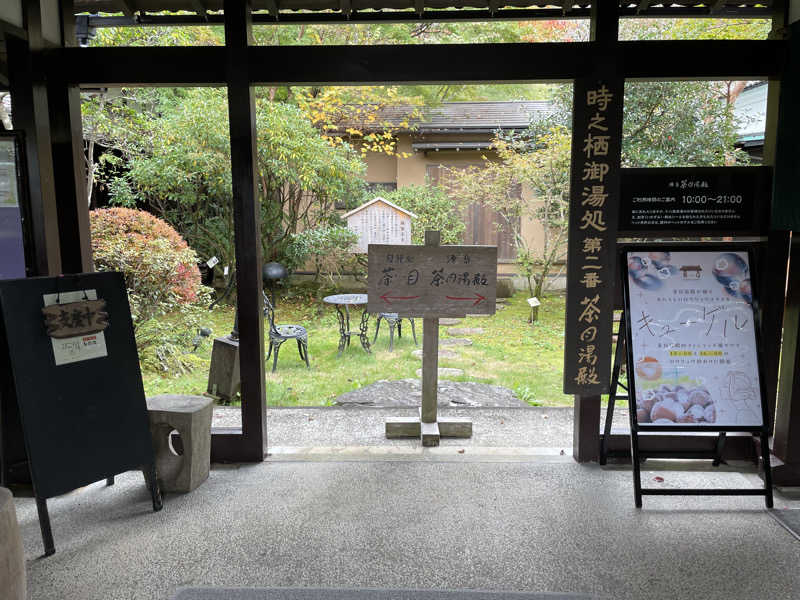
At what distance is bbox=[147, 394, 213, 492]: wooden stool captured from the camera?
132 inches

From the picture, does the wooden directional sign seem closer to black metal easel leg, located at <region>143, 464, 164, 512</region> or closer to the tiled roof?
black metal easel leg, located at <region>143, 464, 164, 512</region>

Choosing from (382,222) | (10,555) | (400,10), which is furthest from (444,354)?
(10,555)

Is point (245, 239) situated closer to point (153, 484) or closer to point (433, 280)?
point (433, 280)

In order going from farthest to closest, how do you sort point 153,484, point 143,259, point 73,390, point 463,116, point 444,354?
point 463,116, point 444,354, point 143,259, point 153,484, point 73,390

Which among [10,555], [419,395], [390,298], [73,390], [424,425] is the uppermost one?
[390,298]

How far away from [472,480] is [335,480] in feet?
3.03

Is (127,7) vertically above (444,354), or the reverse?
(127,7)

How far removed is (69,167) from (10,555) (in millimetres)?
2541

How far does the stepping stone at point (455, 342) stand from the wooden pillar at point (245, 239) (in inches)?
167

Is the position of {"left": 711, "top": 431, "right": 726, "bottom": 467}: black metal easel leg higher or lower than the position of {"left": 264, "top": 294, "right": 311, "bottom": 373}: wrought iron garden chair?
lower

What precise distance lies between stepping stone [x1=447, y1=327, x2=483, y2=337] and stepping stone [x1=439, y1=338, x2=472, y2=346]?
222 mm

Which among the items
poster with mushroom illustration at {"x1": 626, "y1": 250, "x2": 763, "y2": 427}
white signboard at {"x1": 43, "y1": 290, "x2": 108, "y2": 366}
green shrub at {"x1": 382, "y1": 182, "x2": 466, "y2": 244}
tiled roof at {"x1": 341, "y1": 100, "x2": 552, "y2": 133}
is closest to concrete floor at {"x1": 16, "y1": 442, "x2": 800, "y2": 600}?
poster with mushroom illustration at {"x1": 626, "y1": 250, "x2": 763, "y2": 427}

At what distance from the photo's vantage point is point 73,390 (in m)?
2.94

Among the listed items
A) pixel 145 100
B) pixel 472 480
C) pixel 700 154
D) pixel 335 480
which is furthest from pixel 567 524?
pixel 145 100
